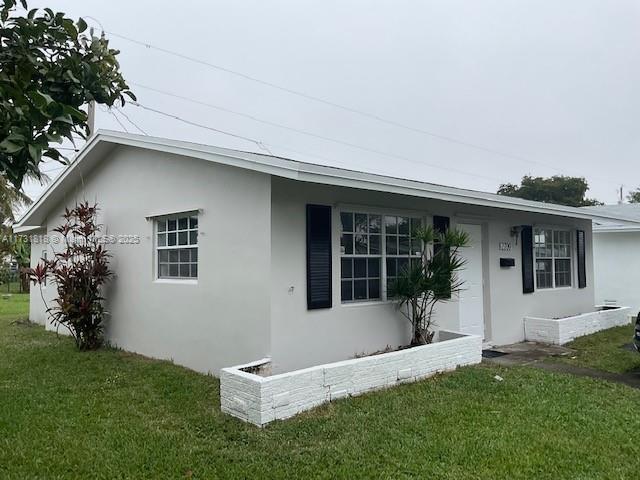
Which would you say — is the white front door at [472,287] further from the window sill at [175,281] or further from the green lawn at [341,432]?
the window sill at [175,281]

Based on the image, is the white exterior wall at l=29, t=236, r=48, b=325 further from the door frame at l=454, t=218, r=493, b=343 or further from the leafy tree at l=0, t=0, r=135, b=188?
the leafy tree at l=0, t=0, r=135, b=188

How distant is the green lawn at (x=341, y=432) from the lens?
3916 millimetres

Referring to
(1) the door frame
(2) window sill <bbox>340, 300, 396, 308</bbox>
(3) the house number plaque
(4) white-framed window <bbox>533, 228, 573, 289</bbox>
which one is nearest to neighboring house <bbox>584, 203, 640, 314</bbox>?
(4) white-framed window <bbox>533, 228, 573, 289</bbox>

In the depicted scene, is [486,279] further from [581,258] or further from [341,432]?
[341,432]

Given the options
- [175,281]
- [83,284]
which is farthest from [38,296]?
[175,281]

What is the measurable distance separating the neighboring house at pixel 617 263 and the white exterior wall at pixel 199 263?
37.5 feet

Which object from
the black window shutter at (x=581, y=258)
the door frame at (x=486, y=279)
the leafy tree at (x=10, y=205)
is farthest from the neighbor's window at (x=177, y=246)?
the leafy tree at (x=10, y=205)

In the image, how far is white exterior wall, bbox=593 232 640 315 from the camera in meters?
14.1

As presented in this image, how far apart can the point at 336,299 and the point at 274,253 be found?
3.87 ft

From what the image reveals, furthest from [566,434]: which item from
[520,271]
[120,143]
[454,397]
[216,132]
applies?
[216,132]

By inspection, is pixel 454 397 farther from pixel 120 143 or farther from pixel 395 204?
pixel 120 143

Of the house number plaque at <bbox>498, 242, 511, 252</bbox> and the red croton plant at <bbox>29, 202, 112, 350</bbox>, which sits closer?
the red croton plant at <bbox>29, 202, 112, 350</bbox>

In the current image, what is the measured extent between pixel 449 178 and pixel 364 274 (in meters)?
33.6

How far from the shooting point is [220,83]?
19.8 metres
